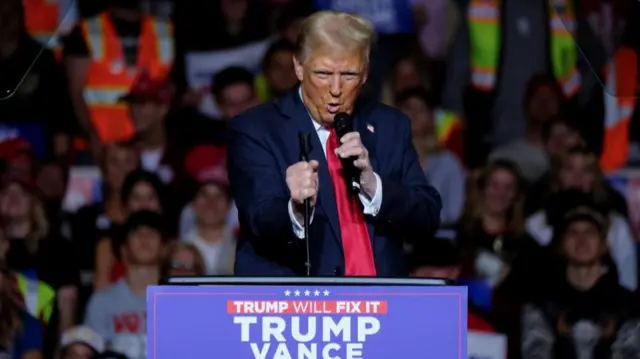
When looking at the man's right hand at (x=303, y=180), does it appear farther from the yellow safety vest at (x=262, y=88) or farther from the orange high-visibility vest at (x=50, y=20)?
the yellow safety vest at (x=262, y=88)

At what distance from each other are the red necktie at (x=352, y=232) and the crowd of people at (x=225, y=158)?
255 centimetres

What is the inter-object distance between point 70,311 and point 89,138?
0.71 metres

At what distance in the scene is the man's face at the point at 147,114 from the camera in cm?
630

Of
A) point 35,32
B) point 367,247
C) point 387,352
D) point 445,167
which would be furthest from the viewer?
point 445,167

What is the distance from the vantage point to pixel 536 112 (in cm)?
633

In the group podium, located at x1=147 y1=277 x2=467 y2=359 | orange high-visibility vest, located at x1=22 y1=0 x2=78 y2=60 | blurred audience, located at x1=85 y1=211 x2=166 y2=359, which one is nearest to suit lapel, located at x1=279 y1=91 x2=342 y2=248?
podium, located at x1=147 y1=277 x2=467 y2=359

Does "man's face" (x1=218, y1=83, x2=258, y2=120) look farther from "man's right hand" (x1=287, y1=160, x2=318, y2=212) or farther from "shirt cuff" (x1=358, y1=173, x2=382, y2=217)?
"man's right hand" (x1=287, y1=160, x2=318, y2=212)

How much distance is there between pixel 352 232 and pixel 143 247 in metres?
2.69

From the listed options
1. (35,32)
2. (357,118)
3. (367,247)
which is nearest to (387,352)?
(367,247)

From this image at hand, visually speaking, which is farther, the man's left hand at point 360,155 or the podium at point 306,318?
Answer: the man's left hand at point 360,155

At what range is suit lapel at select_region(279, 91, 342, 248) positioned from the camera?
3555mm

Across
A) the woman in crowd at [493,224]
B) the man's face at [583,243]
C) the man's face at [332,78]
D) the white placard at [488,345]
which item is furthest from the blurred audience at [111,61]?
the man's face at [332,78]

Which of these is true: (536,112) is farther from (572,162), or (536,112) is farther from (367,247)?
(367,247)

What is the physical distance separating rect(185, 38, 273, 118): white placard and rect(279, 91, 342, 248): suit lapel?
2.64m
